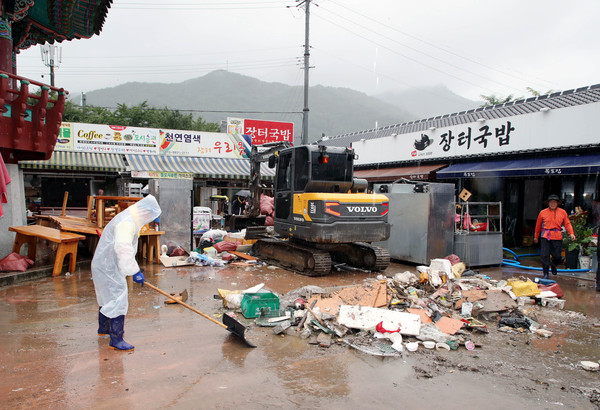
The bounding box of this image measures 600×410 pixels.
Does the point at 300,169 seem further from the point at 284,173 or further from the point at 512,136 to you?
the point at 512,136

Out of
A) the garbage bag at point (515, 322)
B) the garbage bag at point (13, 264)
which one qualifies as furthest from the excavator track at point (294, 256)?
the garbage bag at point (13, 264)

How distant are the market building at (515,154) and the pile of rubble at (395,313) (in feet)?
21.0

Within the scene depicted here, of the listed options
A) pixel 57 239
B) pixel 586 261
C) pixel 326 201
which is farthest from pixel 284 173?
pixel 586 261

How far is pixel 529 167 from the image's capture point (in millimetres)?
11648

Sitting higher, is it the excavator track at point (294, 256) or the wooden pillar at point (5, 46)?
the wooden pillar at point (5, 46)

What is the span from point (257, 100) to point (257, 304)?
167 m

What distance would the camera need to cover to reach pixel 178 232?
993 centimetres

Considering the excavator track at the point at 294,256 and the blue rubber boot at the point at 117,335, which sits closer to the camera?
the blue rubber boot at the point at 117,335

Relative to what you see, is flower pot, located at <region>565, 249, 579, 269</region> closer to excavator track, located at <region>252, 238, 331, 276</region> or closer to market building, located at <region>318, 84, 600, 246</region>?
market building, located at <region>318, 84, 600, 246</region>

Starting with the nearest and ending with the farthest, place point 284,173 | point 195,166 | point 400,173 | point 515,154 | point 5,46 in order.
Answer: point 5,46
point 284,173
point 515,154
point 400,173
point 195,166

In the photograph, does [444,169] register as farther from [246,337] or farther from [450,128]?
[246,337]

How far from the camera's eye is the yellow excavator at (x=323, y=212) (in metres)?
7.80

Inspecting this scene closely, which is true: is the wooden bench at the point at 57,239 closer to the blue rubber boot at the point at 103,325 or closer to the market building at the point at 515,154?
the blue rubber boot at the point at 103,325

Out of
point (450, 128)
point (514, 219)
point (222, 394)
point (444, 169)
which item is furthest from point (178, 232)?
point (514, 219)
